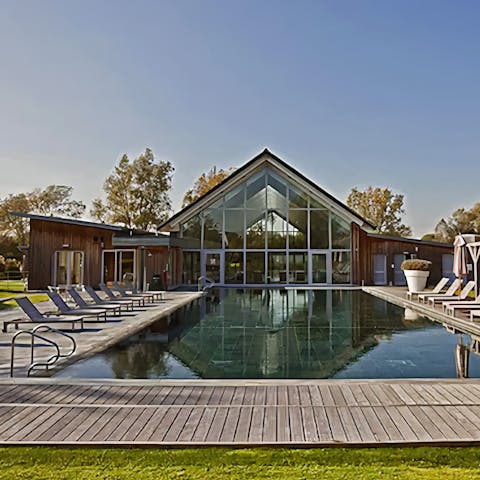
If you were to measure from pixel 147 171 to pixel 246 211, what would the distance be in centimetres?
2097

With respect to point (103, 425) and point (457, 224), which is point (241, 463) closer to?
point (103, 425)

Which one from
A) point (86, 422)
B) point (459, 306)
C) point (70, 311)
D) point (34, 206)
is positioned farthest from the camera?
point (34, 206)

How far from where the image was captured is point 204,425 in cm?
Answer: 400

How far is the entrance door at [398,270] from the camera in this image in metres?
24.2

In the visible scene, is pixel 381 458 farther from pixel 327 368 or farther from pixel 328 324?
pixel 328 324

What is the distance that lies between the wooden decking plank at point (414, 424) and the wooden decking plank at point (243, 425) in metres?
1.35

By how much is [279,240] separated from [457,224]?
29.7m

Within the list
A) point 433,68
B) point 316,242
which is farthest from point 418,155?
point 433,68

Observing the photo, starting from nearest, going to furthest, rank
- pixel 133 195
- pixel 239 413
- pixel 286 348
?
1. pixel 239 413
2. pixel 286 348
3. pixel 133 195

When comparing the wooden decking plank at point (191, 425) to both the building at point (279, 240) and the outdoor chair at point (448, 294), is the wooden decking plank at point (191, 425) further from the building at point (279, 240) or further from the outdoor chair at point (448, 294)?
the building at point (279, 240)

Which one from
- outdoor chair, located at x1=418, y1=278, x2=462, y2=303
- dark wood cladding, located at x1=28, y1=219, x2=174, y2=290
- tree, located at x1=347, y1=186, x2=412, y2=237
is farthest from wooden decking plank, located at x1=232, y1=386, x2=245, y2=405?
tree, located at x1=347, y1=186, x2=412, y2=237

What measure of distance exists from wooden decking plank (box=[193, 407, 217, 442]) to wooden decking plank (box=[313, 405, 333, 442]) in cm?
91

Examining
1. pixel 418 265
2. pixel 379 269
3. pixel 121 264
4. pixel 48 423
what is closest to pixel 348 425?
pixel 48 423

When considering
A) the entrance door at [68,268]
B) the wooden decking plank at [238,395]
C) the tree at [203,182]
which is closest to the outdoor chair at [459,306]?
the wooden decking plank at [238,395]
